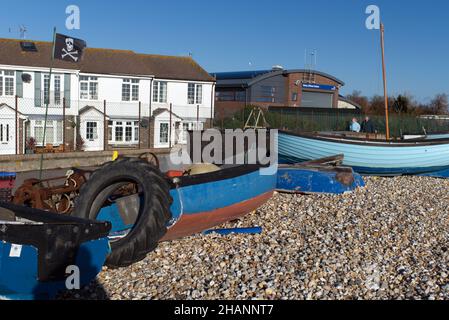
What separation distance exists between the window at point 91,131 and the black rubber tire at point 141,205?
78.7 feet

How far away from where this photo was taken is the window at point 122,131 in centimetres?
3444

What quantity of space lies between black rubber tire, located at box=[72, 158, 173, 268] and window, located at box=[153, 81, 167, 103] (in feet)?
A: 97.2

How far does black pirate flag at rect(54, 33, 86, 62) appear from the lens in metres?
13.9

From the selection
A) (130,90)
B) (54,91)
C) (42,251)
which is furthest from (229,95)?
(42,251)

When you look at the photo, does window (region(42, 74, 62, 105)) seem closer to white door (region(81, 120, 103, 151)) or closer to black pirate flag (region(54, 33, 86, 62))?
white door (region(81, 120, 103, 151))

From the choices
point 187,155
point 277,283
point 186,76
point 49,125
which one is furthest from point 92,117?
point 277,283

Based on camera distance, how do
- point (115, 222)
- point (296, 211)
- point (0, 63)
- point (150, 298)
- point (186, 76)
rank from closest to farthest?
point (150, 298) < point (115, 222) < point (296, 211) < point (0, 63) < point (186, 76)

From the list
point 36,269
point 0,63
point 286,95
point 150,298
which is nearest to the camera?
point 36,269

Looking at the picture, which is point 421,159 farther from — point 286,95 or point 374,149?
point 286,95

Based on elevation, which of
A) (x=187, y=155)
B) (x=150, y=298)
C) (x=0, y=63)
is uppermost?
(x=0, y=63)

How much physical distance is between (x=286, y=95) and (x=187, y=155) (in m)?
46.4

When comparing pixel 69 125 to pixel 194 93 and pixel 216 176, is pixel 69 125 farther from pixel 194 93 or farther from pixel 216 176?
pixel 216 176

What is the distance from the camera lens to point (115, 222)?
8531mm

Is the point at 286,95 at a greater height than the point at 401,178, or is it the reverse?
the point at 286,95
